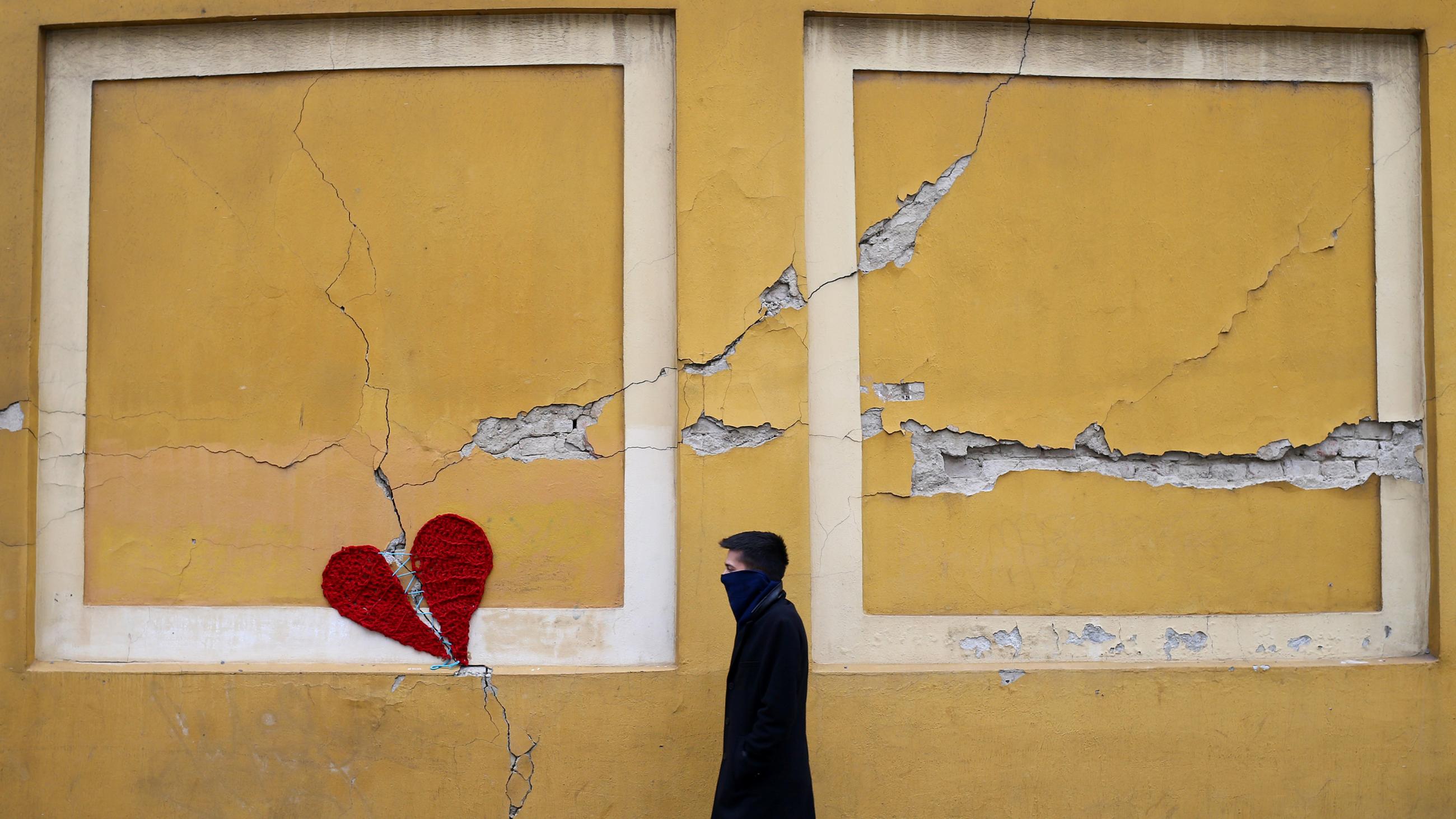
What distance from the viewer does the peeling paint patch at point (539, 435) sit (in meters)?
3.33

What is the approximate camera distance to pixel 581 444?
3.33 meters

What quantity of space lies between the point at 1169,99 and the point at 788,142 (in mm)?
1500

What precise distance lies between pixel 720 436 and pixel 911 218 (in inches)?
43.3

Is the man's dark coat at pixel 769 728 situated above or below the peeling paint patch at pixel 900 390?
below

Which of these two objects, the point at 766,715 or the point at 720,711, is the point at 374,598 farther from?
the point at 766,715

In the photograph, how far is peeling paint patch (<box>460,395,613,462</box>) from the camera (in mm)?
3332

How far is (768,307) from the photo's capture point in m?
3.24

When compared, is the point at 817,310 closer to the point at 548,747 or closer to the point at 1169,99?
the point at 1169,99

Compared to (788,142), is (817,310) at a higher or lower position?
lower

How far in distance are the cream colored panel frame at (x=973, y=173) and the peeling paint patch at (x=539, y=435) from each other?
874 millimetres

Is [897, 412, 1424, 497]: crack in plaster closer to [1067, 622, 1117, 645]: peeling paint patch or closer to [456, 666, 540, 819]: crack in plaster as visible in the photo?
[1067, 622, 1117, 645]: peeling paint patch

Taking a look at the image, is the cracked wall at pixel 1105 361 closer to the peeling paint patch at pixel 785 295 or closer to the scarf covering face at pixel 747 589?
the peeling paint patch at pixel 785 295

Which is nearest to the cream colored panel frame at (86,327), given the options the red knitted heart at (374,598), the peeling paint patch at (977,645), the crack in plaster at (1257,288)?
the red knitted heart at (374,598)

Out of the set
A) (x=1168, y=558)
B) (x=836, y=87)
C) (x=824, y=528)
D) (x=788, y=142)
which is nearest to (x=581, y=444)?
(x=824, y=528)
